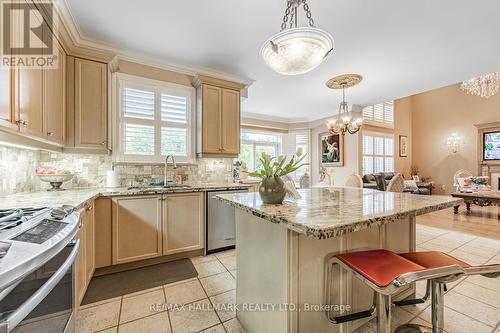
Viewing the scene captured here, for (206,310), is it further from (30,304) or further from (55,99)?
(55,99)

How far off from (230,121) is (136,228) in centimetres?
201

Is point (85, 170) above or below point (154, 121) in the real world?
below

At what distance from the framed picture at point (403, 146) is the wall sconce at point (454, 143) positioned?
119cm

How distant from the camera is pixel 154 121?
310 centimetres

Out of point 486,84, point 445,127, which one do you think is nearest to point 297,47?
point 486,84

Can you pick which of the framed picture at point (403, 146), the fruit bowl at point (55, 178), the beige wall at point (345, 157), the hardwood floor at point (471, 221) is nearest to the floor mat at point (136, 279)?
the fruit bowl at point (55, 178)

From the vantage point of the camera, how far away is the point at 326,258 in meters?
1.31

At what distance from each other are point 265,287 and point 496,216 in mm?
6517

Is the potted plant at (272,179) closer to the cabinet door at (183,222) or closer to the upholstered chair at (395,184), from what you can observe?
the cabinet door at (183,222)

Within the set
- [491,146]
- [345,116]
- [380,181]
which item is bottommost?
[380,181]

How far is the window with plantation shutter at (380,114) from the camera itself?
22.2 ft

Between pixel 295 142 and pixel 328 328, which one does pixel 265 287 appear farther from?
pixel 295 142

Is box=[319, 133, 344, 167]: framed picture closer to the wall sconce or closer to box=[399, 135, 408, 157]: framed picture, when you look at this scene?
box=[399, 135, 408, 157]: framed picture

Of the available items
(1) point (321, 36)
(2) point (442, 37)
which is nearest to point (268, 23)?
(1) point (321, 36)
